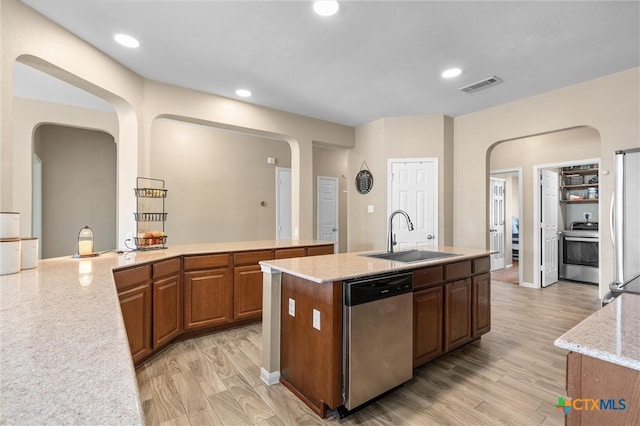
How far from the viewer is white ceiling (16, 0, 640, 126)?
226 cm

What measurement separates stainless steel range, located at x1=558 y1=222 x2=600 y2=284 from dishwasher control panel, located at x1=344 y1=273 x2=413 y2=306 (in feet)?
16.2

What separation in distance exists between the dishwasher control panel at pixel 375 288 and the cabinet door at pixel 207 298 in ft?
5.74

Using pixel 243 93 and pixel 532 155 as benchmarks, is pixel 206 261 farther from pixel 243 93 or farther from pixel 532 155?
pixel 532 155

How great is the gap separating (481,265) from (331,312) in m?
1.79

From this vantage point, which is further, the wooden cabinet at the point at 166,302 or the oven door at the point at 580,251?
the oven door at the point at 580,251

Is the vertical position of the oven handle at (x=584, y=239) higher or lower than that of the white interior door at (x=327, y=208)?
lower

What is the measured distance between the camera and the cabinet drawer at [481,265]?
9.27ft

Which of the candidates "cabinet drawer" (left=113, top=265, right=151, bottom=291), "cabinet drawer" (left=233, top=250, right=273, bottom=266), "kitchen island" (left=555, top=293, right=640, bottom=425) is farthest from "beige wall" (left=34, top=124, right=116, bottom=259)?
"kitchen island" (left=555, top=293, right=640, bottom=425)

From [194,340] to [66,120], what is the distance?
347 cm

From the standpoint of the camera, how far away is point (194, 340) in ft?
9.99

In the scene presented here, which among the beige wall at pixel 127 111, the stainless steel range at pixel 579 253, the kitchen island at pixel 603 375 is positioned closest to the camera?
the kitchen island at pixel 603 375

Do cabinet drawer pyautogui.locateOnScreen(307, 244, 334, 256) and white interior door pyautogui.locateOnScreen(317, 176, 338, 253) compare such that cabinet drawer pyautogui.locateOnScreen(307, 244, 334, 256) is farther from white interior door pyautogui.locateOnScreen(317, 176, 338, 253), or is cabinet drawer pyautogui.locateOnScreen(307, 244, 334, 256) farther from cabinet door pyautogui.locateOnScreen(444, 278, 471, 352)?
white interior door pyautogui.locateOnScreen(317, 176, 338, 253)

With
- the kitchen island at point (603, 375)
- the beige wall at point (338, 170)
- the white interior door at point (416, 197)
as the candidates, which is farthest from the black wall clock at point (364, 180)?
the kitchen island at point (603, 375)

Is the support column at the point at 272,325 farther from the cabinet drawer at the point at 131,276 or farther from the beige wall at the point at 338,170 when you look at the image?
the beige wall at the point at 338,170
